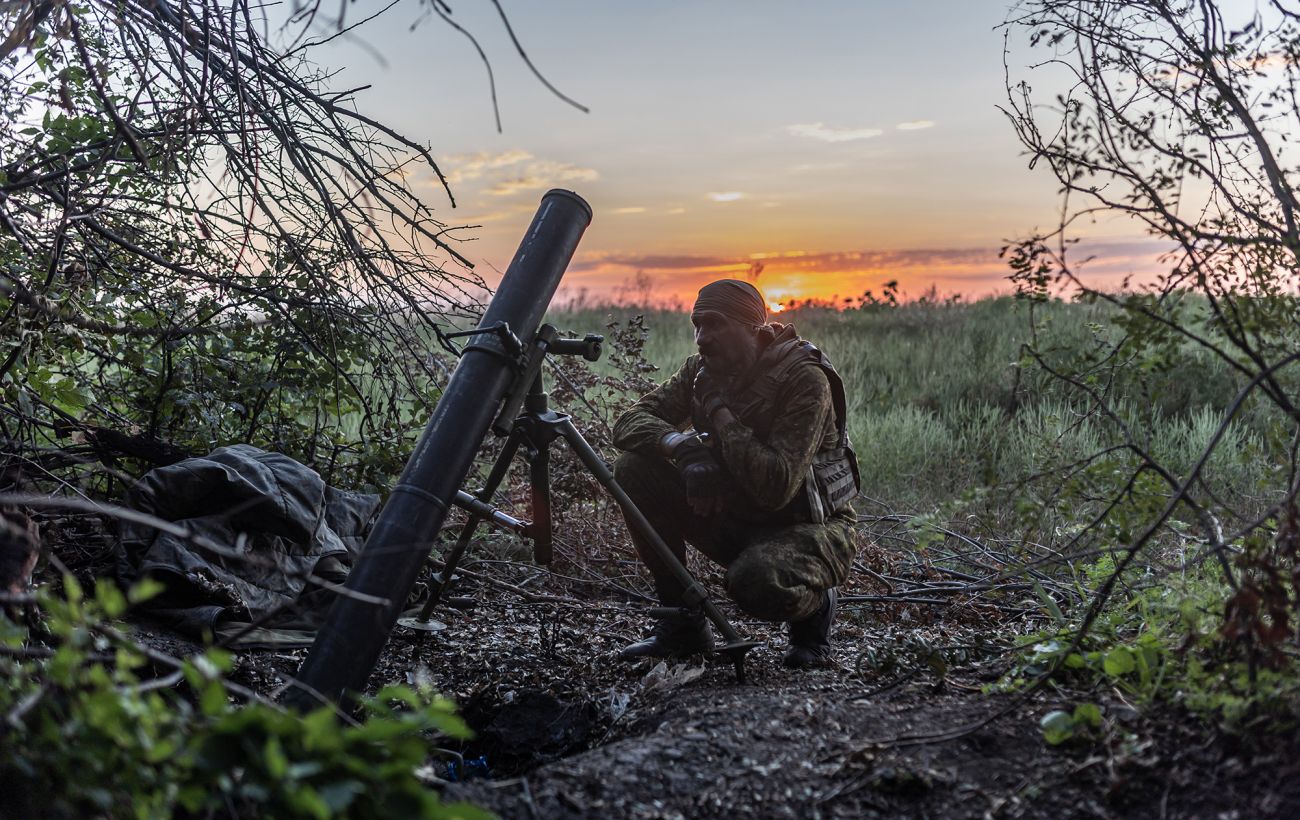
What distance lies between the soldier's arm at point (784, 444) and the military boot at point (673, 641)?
0.64 meters

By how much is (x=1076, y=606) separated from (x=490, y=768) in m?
2.53

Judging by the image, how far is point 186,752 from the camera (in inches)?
68.1

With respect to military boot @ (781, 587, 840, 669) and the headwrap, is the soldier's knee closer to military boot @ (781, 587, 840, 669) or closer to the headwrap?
military boot @ (781, 587, 840, 669)

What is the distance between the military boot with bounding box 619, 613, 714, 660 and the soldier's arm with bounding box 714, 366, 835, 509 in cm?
64

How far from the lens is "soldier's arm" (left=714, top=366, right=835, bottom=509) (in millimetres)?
3705

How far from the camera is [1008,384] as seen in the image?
391 inches

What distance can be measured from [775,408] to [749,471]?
13.5 inches

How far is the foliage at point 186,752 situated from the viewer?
1670 mm

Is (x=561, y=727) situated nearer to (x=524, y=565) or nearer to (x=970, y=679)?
(x=970, y=679)

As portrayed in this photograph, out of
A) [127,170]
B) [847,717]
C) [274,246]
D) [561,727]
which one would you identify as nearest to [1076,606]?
[847,717]

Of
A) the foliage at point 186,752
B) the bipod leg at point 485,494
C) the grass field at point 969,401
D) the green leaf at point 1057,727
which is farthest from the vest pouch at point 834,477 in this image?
the foliage at point 186,752

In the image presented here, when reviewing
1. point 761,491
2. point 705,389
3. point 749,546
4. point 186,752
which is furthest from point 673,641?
point 186,752

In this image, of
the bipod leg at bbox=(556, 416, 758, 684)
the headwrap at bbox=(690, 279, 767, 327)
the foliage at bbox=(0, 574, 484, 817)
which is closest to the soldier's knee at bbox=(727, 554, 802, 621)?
the bipod leg at bbox=(556, 416, 758, 684)

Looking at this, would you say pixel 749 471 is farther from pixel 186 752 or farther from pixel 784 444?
pixel 186 752
